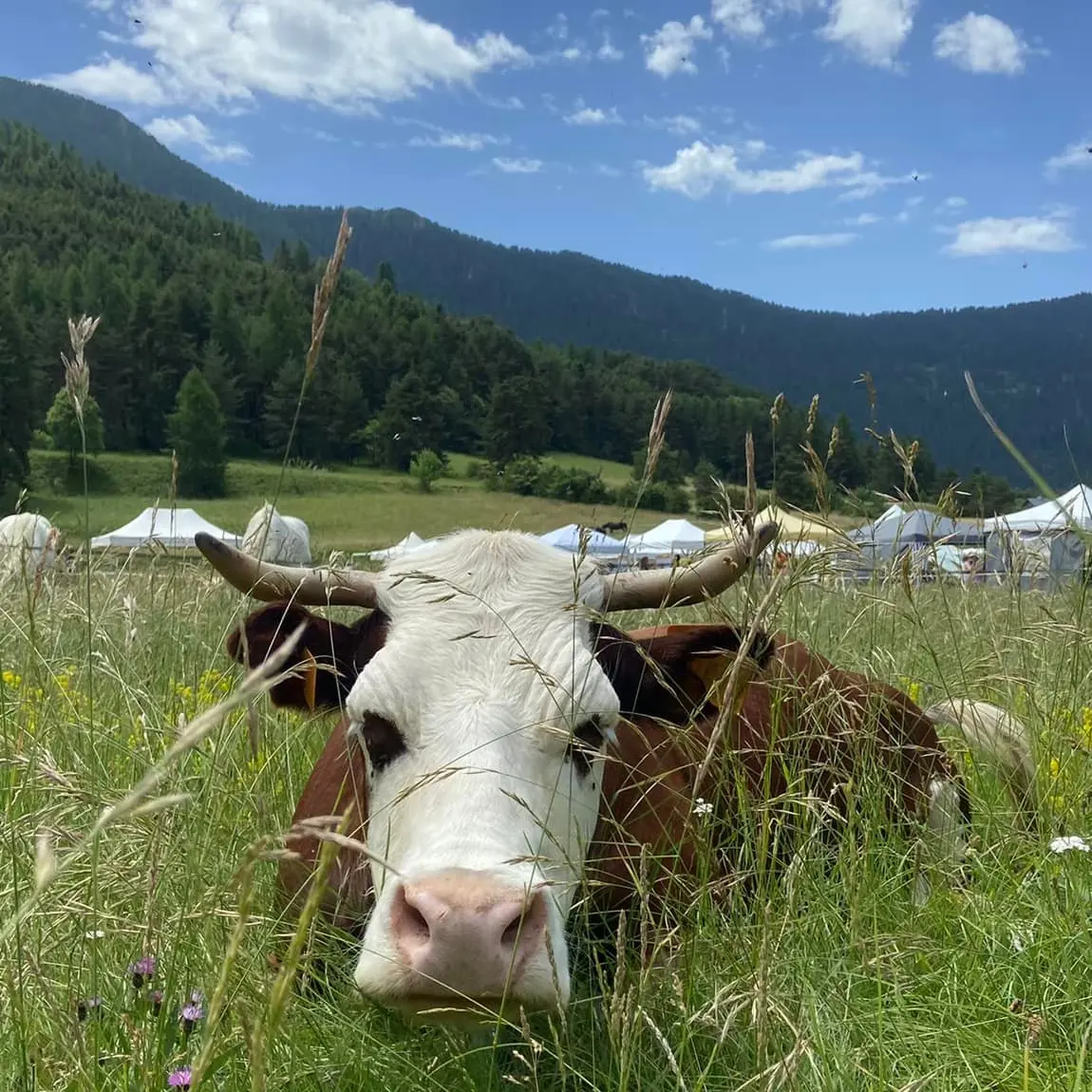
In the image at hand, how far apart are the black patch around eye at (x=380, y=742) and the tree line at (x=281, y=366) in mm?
83799

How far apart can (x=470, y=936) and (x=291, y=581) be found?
1734 mm

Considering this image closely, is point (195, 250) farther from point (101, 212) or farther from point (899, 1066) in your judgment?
point (899, 1066)

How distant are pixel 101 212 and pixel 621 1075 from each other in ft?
587

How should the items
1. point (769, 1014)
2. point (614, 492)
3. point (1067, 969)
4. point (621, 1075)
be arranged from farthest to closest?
point (614, 492), point (1067, 969), point (769, 1014), point (621, 1075)

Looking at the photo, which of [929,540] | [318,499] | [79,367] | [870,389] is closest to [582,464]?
[318,499]

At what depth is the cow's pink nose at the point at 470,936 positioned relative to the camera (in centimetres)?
194

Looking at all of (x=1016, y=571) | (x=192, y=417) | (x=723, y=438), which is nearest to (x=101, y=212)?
(x=192, y=417)

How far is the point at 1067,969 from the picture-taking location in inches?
87.4

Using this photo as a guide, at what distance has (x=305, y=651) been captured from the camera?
125 inches

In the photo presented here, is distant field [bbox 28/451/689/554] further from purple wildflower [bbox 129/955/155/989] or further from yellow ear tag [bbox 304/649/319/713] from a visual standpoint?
purple wildflower [bbox 129/955/155/989]

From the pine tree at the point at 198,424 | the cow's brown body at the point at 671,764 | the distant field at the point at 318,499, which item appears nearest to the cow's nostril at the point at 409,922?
the cow's brown body at the point at 671,764

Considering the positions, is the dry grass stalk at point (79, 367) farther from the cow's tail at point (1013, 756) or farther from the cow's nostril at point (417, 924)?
the cow's tail at point (1013, 756)

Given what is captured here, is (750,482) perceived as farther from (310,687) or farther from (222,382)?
(222,382)

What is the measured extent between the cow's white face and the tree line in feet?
274
